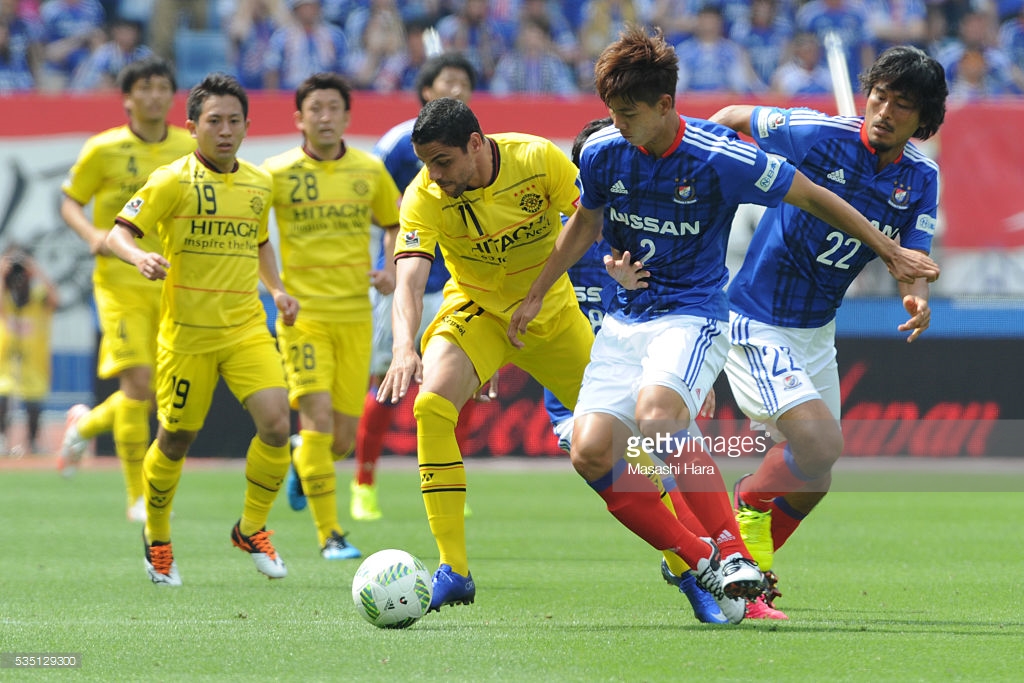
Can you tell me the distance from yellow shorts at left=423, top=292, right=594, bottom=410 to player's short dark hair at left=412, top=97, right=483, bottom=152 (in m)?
0.83

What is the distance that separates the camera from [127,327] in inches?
370

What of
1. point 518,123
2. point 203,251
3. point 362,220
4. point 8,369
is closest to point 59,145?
point 8,369

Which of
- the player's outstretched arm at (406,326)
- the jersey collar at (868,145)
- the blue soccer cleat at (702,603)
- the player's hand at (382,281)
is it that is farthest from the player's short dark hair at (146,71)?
the blue soccer cleat at (702,603)

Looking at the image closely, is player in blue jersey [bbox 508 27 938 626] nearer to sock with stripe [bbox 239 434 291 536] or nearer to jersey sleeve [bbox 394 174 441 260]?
jersey sleeve [bbox 394 174 441 260]

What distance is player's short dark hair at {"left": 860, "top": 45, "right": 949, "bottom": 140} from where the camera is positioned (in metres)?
5.93

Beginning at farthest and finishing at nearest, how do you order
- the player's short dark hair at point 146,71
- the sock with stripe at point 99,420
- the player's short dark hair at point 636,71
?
1. the sock with stripe at point 99,420
2. the player's short dark hair at point 146,71
3. the player's short dark hair at point 636,71

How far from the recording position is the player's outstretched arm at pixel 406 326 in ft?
17.9

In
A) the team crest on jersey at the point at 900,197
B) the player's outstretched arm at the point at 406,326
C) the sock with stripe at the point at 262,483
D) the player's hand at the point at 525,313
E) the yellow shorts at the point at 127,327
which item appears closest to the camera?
the player's outstretched arm at the point at 406,326

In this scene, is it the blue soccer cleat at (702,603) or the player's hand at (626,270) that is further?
the blue soccer cleat at (702,603)

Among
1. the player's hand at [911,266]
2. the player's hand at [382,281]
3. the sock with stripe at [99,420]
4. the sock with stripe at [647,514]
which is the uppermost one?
the player's hand at [911,266]

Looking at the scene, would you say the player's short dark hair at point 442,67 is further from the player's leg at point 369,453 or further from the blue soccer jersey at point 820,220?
the blue soccer jersey at point 820,220

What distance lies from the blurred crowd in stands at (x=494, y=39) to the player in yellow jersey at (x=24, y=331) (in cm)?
324

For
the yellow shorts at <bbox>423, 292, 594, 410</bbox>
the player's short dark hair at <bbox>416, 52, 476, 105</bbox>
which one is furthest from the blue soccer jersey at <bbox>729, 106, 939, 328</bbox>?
the player's short dark hair at <bbox>416, 52, 476, 105</bbox>

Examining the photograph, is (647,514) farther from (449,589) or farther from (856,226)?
(856,226)
